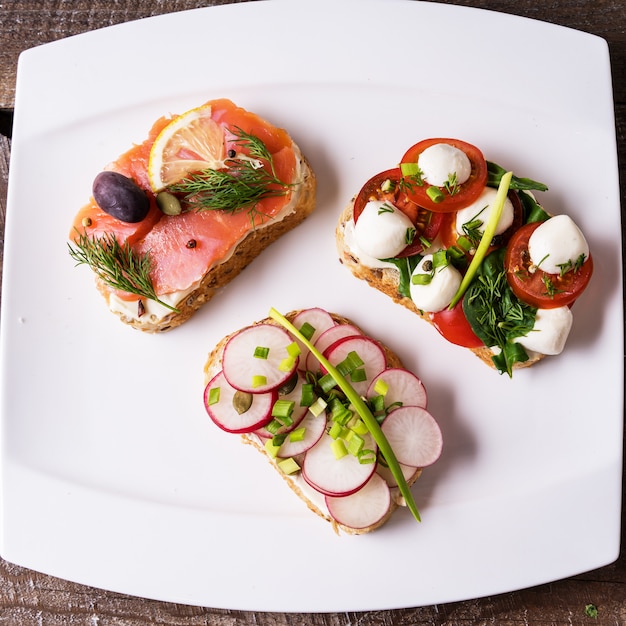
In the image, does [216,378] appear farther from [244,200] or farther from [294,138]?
[294,138]

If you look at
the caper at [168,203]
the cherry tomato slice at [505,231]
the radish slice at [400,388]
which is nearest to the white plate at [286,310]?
the radish slice at [400,388]

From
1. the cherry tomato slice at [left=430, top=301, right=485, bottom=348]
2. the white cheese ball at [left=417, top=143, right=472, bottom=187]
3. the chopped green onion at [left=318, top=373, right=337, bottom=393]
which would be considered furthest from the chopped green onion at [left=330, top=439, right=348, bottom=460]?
the white cheese ball at [left=417, top=143, right=472, bottom=187]

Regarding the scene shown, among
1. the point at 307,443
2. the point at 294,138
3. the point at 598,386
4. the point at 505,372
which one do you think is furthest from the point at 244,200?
the point at 598,386

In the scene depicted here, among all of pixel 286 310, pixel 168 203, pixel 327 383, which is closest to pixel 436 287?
pixel 327 383

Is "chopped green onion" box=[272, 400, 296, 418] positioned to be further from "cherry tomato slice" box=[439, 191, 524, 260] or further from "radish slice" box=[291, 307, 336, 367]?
"cherry tomato slice" box=[439, 191, 524, 260]

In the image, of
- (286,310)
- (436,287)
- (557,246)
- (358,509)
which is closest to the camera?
(557,246)

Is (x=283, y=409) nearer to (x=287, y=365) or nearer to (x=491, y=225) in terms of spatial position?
(x=287, y=365)
